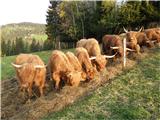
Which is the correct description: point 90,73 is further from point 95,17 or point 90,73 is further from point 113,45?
point 95,17

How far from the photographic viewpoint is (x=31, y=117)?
556 inches

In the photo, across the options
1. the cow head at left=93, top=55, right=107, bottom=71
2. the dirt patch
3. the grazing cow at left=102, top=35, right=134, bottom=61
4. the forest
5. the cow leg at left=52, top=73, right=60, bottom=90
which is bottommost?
the dirt patch

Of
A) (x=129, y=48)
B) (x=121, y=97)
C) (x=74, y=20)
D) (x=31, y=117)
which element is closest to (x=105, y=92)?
(x=121, y=97)

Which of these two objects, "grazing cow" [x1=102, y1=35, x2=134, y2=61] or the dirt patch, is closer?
the dirt patch

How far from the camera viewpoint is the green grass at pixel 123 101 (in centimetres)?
1340

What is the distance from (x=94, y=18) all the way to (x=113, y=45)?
23.0 metres

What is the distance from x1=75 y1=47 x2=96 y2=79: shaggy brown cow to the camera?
17.1 m

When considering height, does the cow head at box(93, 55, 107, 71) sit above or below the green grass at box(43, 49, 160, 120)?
above

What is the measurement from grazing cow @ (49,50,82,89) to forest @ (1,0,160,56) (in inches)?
865

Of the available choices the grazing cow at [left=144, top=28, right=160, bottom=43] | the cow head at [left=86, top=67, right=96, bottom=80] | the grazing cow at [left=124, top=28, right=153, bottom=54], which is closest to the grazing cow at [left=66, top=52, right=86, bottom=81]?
the cow head at [left=86, top=67, right=96, bottom=80]

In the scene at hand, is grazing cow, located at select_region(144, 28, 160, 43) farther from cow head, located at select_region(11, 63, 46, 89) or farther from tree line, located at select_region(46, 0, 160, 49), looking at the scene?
tree line, located at select_region(46, 0, 160, 49)

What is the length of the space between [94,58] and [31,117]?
5.05 meters

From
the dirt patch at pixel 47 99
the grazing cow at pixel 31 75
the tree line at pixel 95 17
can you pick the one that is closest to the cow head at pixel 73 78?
the dirt patch at pixel 47 99

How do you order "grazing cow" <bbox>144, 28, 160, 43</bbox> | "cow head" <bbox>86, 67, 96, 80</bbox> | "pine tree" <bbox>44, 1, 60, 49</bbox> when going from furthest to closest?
"pine tree" <bbox>44, 1, 60, 49</bbox>, "grazing cow" <bbox>144, 28, 160, 43</bbox>, "cow head" <bbox>86, 67, 96, 80</bbox>
